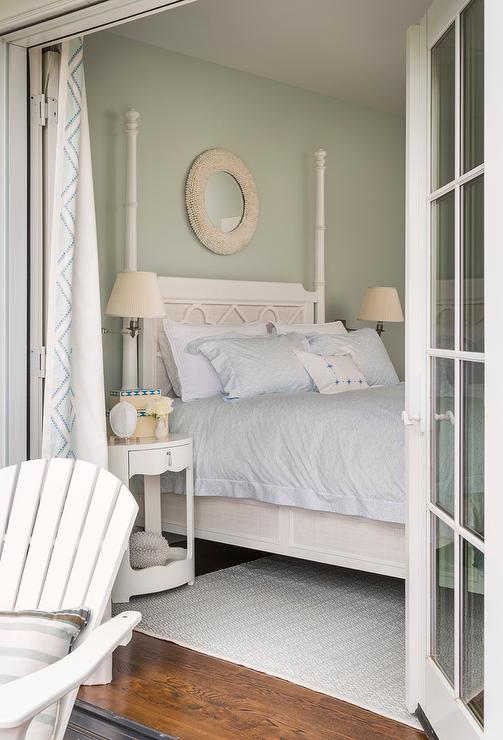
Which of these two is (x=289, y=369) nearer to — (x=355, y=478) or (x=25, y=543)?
(x=355, y=478)

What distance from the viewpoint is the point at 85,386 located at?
3.17 meters

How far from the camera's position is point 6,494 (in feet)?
7.93

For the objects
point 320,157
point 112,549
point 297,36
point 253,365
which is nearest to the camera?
point 112,549

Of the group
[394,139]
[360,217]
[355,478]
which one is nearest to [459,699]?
[355,478]

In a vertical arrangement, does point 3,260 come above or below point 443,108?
below

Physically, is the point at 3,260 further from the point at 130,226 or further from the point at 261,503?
the point at 261,503

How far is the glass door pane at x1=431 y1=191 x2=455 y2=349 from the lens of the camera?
232 cm

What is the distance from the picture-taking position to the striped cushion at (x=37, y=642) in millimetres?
1853

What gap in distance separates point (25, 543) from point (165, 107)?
328 centimetres

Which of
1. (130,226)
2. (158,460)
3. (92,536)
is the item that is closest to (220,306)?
(130,226)

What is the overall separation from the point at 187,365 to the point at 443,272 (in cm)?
233

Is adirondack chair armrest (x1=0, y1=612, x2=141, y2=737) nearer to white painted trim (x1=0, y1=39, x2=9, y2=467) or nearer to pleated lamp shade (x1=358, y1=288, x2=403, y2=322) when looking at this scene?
white painted trim (x1=0, y1=39, x2=9, y2=467)

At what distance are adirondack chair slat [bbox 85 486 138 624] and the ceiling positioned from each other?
3082 millimetres

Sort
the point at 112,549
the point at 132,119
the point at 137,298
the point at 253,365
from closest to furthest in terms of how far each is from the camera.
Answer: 1. the point at 112,549
2. the point at 137,298
3. the point at 253,365
4. the point at 132,119
